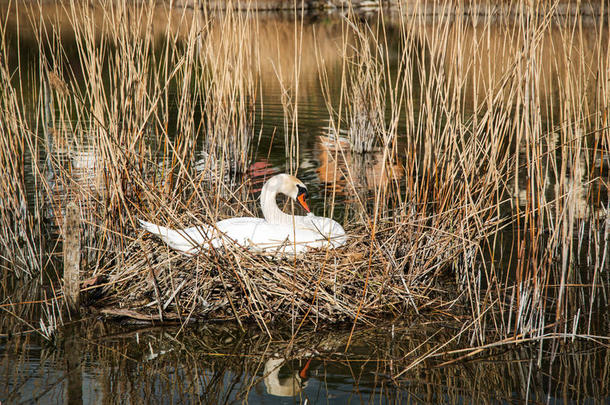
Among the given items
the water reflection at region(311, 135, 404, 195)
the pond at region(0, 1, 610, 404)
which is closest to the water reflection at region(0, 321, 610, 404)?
the pond at region(0, 1, 610, 404)

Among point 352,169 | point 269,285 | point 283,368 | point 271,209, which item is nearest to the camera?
point 283,368

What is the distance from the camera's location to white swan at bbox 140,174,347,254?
185 inches

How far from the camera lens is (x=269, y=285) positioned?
181 inches

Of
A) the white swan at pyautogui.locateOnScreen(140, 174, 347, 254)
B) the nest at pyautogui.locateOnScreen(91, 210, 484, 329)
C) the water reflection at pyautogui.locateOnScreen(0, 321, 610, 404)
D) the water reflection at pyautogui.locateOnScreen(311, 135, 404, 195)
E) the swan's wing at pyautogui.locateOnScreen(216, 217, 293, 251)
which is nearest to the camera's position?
the water reflection at pyautogui.locateOnScreen(0, 321, 610, 404)

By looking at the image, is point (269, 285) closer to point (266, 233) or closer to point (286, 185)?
point (266, 233)

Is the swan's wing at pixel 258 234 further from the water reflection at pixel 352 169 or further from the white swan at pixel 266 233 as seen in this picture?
the water reflection at pixel 352 169

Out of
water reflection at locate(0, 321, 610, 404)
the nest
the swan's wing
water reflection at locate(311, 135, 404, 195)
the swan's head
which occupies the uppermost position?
the swan's head

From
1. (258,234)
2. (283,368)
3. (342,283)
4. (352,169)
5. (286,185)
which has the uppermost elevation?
(286,185)

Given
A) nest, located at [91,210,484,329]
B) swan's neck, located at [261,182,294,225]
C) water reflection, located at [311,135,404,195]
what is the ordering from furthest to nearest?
water reflection, located at [311,135,404,195] → swan's neck, located at [261,182,294,225] → nest, located at [91,210,484,329]

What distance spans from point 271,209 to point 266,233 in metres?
0.44

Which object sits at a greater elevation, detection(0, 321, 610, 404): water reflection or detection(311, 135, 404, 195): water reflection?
detection(0, 321, 610, 404): water reflection

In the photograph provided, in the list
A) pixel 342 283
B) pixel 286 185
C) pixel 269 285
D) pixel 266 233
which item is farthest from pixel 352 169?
pixel 269 285

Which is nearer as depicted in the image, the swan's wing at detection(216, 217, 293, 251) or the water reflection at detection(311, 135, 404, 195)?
the swan's wing at detection(216, 217, 293, 251)

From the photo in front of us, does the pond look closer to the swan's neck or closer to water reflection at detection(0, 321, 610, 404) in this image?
water reflection at detection(0, 321, 610, 404)
